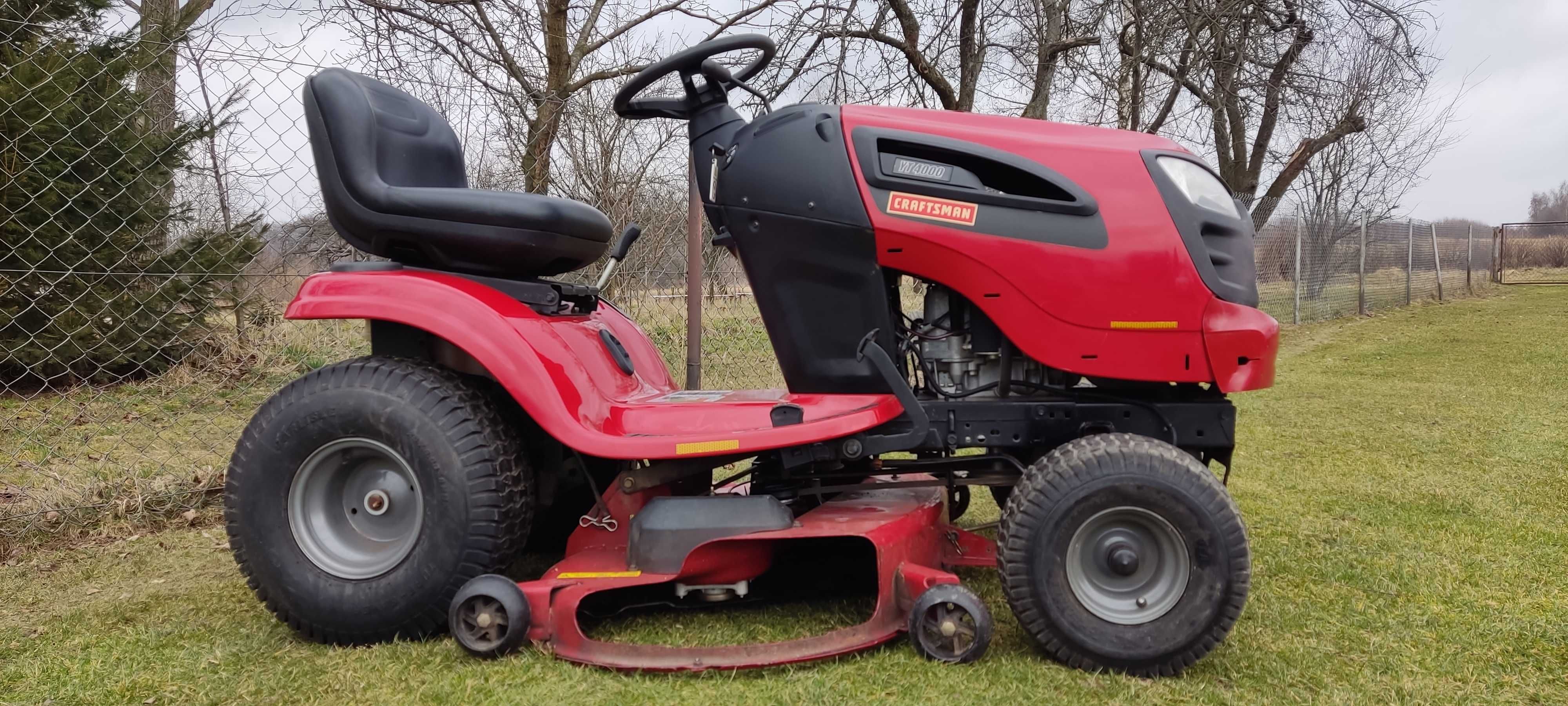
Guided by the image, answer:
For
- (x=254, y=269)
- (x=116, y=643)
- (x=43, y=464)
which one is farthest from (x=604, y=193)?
(x=116, y=643)

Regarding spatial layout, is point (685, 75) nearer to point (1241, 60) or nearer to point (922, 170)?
point (922, 170)

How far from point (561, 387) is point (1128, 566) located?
1500 mm

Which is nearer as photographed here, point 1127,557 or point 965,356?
point 1127,557

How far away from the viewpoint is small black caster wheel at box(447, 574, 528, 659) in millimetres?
2342

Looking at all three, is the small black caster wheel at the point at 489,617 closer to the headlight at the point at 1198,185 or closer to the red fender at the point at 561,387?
the red fender at the point at 561,387

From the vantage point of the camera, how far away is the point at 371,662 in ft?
7.73

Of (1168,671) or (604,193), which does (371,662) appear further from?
(604,193)

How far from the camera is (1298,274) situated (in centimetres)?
1322

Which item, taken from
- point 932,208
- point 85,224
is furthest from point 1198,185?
point 85,224

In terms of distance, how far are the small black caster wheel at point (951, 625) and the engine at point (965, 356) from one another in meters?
0.61

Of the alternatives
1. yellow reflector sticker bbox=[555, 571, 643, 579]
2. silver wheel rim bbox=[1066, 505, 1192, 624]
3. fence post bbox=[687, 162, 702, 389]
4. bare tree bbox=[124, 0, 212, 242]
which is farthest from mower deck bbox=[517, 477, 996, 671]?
A: bare tree bbox=[124, 0, 212, 242]

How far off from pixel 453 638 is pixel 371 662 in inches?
8.3

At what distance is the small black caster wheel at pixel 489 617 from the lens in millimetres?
2342

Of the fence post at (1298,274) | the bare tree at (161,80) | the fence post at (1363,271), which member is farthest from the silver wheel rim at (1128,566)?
the fence post at (1363,271)
